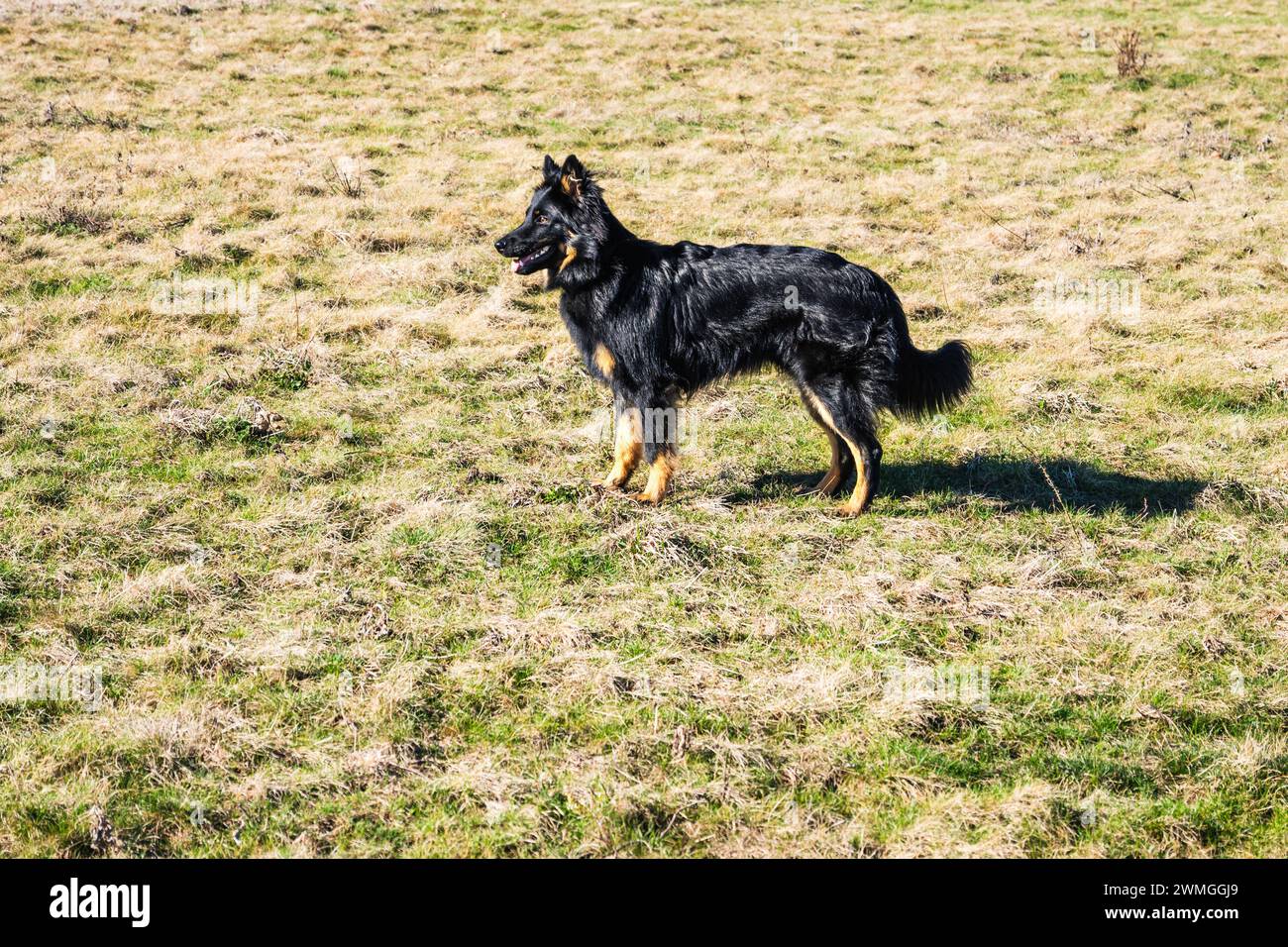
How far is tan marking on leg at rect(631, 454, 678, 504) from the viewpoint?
7.52 metres

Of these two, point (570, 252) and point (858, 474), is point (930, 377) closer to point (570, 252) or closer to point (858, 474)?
point (858, 474)

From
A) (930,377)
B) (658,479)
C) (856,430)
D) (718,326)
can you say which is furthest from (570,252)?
(930,377)

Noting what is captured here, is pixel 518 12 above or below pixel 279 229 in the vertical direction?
above

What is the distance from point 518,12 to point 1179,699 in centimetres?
2479

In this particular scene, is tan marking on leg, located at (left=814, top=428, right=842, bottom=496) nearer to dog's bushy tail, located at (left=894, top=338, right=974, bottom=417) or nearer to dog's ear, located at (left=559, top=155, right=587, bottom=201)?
dog's bushy tail, located at (left=894, top=338, right=974, bottom=417)

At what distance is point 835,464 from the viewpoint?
25.6 ft

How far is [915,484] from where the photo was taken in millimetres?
8039

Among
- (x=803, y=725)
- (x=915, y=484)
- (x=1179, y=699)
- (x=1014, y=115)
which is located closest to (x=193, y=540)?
(x=803, y=725)

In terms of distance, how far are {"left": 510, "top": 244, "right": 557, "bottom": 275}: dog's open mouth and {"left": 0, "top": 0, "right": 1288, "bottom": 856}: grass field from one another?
162 cm

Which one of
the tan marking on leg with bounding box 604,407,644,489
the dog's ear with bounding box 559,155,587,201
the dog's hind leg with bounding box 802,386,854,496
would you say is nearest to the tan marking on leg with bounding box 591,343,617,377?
the tan marking on leg with bounding box 604,407,644,489

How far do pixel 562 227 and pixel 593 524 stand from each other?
2.23 metres

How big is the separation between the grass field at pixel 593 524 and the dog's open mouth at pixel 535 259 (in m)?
1.62
